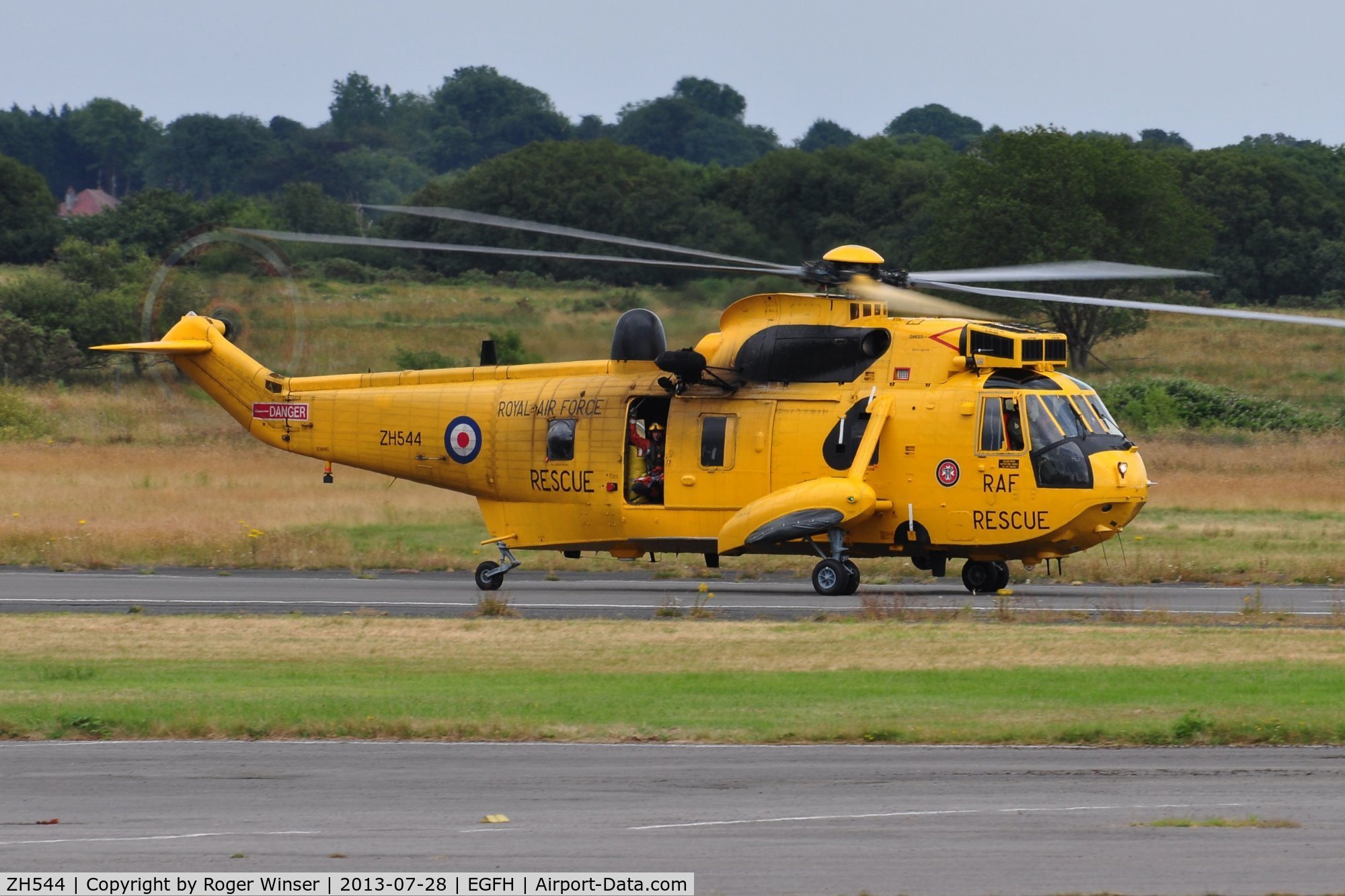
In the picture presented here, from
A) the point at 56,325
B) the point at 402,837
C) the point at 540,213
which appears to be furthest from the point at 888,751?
the point at 56,325

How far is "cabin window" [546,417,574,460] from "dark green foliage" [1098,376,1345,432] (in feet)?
78.8

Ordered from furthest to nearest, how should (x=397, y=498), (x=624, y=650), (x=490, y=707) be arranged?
(x=397, y=498)
(x=624, y=650)
(x=490, y=707)

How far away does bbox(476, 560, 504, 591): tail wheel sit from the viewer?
24.7 m

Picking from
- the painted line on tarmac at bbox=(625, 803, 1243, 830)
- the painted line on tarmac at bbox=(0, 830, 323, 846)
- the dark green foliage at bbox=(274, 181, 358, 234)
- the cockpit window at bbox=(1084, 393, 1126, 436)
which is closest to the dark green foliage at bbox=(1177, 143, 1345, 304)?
the dark green foliage at bbox=(274, 181, 358, 234)

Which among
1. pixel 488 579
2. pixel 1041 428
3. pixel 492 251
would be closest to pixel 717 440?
pixel 488 579

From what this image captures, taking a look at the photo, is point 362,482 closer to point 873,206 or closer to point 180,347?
point 180,347

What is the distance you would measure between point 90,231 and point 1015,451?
5559 centimetres

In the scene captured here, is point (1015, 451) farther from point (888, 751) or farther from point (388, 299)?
point (388, 299)

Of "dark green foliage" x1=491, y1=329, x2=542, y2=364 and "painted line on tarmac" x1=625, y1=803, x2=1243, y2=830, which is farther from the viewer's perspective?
"dark green foliage" x1=491, y1=329, x2=542, y2=364

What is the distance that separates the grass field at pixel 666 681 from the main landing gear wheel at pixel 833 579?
7.99 ft

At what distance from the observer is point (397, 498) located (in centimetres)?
3309

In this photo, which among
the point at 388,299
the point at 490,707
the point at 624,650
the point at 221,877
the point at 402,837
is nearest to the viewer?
the point at 221,877

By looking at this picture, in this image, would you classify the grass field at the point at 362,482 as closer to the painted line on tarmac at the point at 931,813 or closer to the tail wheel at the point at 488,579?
the tail wheel at the point at 488,579

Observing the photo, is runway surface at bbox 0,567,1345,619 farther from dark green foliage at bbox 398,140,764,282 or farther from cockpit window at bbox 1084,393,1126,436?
dark green foliage at bbox 398,140,764,282
